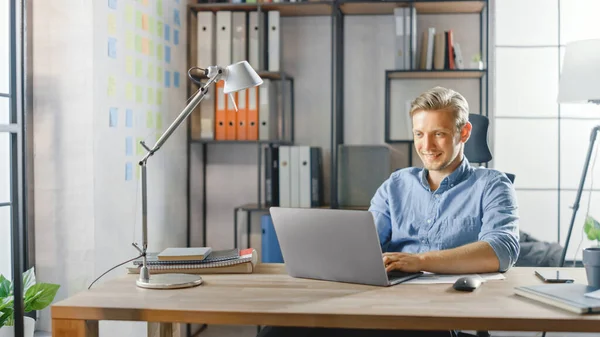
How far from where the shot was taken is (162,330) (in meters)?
2.05

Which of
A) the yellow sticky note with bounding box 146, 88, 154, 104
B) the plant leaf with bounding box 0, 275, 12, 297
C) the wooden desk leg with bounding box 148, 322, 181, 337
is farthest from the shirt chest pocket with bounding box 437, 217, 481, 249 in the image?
the yellow sticky note with bounding box 146, 88, 154, 104

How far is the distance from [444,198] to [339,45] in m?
1.98

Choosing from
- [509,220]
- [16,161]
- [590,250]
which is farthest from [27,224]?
[590,250]

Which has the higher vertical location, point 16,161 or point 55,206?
point 16,161

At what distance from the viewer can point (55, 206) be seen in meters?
2.73

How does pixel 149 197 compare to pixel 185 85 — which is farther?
pixel 185 85

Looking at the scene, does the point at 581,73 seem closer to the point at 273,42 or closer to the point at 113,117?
the point at 273,42

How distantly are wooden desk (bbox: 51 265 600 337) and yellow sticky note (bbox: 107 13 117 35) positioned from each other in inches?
55.2

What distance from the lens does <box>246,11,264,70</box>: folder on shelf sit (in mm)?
3832

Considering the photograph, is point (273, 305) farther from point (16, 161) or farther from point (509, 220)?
point (16, 161)

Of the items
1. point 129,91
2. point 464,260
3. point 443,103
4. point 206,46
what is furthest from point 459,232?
point 206,46

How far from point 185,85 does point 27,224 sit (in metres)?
1.48

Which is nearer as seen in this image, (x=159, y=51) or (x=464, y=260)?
(x=464, y=260)

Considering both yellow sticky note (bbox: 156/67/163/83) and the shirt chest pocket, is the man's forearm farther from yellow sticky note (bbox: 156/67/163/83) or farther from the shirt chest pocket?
yellow sticky note (bbox: 156/67/163/83)
